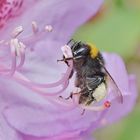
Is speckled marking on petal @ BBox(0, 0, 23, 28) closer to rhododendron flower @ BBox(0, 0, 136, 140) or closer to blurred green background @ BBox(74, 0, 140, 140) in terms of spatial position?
rhododendron flower @ BBox(0, 0, 136, 140)

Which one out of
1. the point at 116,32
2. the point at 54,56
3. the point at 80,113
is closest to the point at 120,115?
the point at 80,113

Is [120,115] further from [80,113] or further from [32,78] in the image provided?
[32,78]

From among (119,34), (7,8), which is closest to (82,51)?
(7,8)

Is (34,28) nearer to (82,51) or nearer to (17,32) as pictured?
(17,32)

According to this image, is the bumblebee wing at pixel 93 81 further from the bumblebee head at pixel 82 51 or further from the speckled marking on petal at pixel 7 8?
the speckled marking on petal at pixel 7 8

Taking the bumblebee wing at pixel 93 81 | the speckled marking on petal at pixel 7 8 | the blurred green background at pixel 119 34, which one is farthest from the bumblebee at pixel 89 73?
the blurred green background at pixel 119 34

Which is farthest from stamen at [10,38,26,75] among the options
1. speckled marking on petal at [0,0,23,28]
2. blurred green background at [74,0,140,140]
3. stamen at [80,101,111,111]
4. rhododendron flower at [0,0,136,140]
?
blurred green background at [74,0,140,140]
